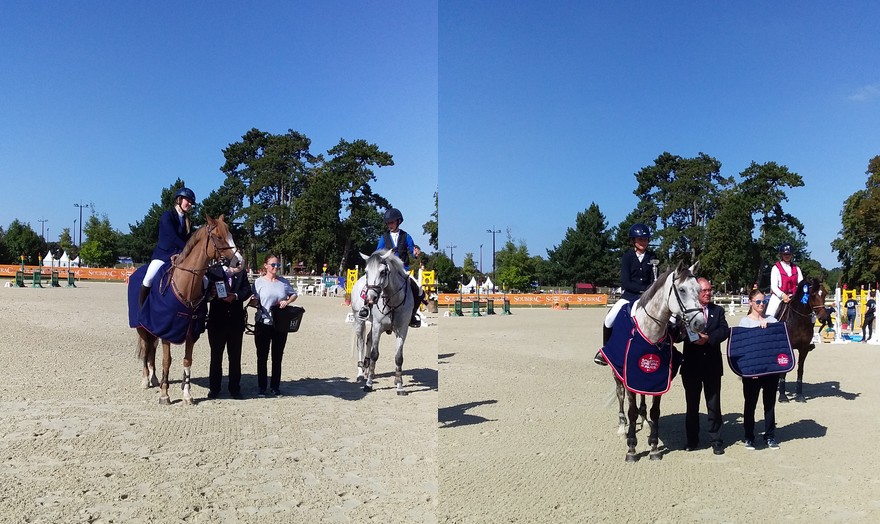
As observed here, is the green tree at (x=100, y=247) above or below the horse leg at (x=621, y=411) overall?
above

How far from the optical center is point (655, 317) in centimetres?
528

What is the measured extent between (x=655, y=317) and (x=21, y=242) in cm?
7797

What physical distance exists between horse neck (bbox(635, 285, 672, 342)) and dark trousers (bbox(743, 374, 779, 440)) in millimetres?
1359

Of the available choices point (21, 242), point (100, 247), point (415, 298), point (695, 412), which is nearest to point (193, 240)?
point (415, 298)

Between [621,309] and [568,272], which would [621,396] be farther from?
[568,272]

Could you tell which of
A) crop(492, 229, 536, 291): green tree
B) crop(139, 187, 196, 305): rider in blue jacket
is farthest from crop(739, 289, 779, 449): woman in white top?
crop(492, 229, 536, 291): green tree

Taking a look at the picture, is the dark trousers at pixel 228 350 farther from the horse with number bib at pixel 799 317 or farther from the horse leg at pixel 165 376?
the horse with number bib at pixel 799 317

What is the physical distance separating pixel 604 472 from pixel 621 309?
1.52 metres

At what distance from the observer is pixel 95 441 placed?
556 centimetres

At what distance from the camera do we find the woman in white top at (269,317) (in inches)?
313

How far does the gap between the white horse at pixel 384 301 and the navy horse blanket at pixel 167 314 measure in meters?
1.91

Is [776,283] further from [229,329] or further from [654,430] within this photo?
[229,329]

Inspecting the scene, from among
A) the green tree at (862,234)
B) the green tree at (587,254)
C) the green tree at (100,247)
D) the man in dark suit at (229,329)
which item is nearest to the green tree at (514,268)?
the green tree at (587,254)

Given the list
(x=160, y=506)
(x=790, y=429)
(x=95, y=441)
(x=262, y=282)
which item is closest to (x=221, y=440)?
(x=95, y=441)
